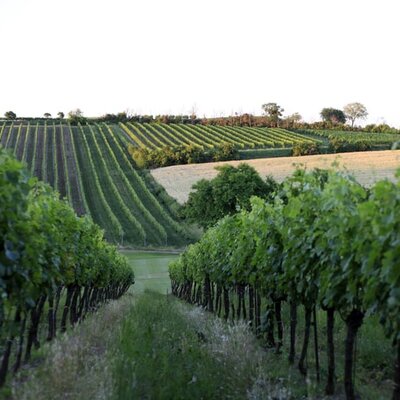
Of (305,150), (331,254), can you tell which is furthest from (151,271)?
(305,150)

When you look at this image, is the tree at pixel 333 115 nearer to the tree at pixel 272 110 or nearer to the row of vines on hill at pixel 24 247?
the tree at pixel 272 110

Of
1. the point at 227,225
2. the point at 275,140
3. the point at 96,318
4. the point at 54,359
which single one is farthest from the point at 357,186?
the point at 275,140

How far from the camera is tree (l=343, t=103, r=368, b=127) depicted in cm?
15900

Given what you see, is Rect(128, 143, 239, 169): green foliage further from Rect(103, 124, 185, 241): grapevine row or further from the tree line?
the tree line

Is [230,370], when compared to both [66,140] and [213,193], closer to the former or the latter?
[213,193]

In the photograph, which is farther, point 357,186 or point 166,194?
point 166,194

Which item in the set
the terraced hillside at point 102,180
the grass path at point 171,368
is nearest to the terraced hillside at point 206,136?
the terraced hillside at point 102,180

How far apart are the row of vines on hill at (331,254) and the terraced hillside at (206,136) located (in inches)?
3214

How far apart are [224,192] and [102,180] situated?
26332 mm

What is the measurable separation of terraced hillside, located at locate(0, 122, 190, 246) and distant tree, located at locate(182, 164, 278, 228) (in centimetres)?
395

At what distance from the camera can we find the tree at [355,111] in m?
159

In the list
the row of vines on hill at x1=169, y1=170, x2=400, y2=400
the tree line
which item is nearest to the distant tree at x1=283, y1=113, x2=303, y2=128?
the tree line

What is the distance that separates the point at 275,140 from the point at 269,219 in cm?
8851

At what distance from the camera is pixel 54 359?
25.0 feet
